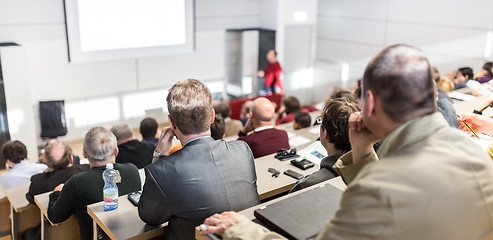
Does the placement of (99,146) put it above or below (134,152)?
above

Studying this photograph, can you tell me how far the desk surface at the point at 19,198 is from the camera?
3.37 metres

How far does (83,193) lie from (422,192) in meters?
2.32

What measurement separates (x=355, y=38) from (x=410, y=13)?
4.34ft

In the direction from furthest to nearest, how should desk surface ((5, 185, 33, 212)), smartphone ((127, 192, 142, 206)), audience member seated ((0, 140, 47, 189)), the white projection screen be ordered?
the white projection screen, audience member seated ((0, 140, 47, 189)), desk surface ((5, 185, 33, 212)), smartphone ((127, 192, 142, 206))

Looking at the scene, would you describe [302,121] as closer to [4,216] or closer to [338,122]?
[338,122]

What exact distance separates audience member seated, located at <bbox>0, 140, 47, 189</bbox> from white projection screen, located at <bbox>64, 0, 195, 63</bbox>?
3.27 metres

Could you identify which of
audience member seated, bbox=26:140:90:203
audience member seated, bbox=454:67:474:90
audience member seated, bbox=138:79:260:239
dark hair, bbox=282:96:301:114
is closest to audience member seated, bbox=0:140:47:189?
audience member seated, bbox=26:140:90:203

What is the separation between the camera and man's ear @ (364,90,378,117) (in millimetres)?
1229

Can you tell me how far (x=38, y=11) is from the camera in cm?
687

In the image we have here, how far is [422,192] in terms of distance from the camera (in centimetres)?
108

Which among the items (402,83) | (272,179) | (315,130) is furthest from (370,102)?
(315,130)

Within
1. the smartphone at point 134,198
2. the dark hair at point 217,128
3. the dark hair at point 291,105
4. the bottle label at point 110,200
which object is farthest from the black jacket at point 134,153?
the dark hair at point 291,105

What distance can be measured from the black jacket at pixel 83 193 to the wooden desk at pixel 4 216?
129cm

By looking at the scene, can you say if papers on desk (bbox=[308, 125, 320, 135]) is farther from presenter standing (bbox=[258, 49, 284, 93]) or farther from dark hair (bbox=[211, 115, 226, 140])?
presenter standing (bbox=[258, 49, 284, 93])
